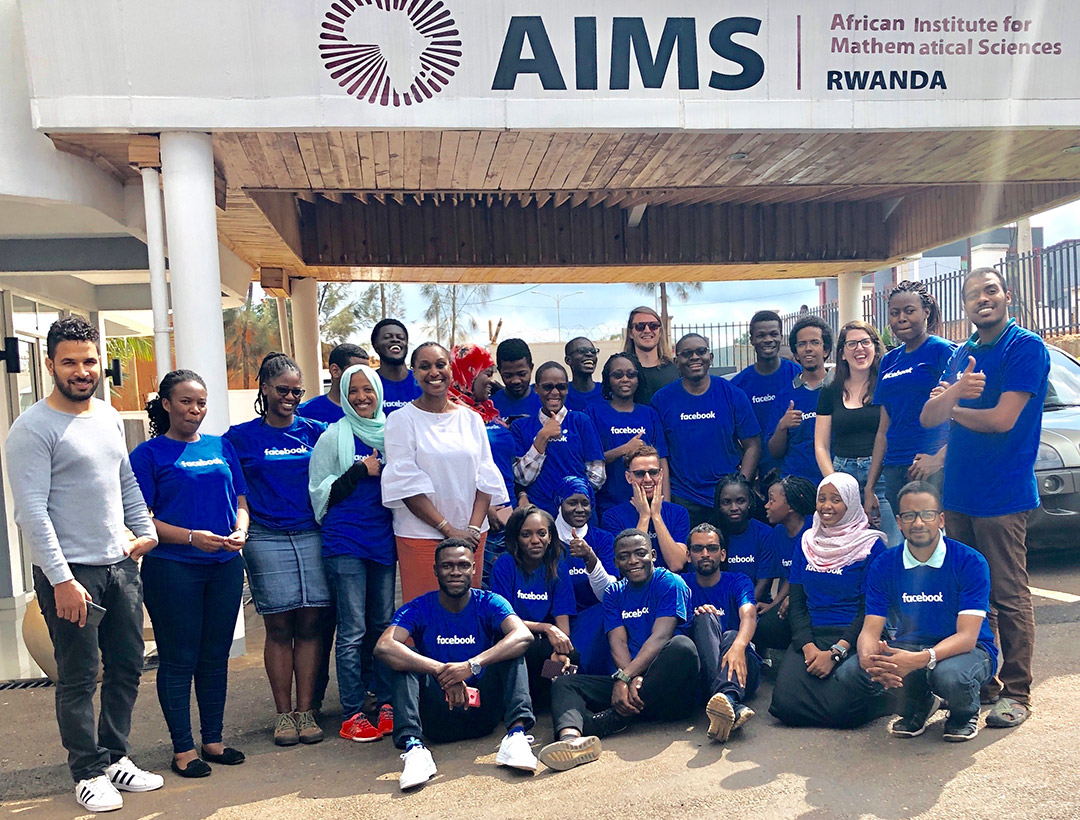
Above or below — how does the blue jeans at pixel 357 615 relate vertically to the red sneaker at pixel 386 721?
above

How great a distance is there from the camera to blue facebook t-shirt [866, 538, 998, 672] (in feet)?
14.5

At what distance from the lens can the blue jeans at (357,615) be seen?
4910mm

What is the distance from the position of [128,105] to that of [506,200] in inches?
174

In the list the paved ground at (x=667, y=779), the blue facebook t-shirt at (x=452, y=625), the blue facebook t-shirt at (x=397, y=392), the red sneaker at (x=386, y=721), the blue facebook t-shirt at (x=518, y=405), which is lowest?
the paved ground at (x=667, y=779)

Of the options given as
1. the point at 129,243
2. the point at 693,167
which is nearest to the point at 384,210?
the point at 129,243

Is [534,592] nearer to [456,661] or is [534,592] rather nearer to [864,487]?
[456,661]

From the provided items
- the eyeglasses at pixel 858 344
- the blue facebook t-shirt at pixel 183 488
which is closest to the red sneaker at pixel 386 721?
the blue facebook t-shirt at pixel 183 488

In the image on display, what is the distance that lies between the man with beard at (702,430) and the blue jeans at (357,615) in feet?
5.94

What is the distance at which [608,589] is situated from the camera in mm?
4949

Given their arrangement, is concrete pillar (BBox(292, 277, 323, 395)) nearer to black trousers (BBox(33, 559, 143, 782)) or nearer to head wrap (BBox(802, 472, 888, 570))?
black trousers (BBox(33, 559, 143, 782))

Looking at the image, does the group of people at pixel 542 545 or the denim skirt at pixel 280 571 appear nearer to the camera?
the group of people at pixel 542 545

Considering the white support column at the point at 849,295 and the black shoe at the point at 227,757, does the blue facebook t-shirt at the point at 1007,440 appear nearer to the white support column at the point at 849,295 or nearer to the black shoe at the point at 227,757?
the black shoe at the point at 227,757

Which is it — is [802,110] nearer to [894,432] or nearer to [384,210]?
[894,432]

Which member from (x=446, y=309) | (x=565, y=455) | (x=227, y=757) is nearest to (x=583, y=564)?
(x=565, y=455)
